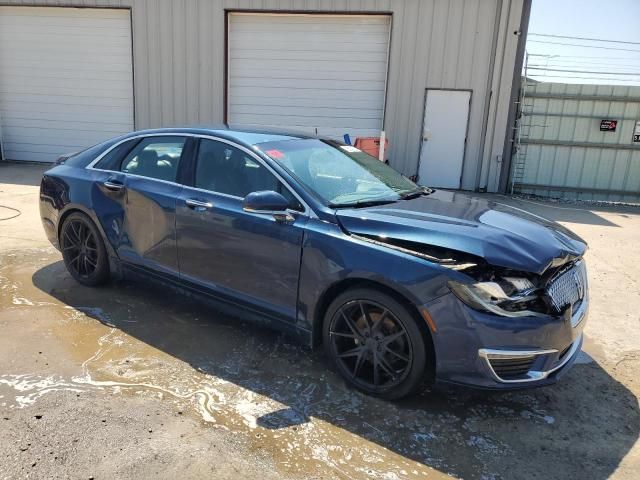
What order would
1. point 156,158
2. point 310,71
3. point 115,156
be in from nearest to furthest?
point 156,158 < point 115,156 < point 310,71

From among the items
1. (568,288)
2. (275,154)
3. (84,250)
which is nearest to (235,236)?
(275,154)

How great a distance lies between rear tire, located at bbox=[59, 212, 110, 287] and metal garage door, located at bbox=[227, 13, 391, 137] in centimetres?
806

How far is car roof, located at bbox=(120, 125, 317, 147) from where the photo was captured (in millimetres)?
3802

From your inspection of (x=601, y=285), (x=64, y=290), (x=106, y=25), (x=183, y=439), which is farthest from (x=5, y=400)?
(x=106, y=25)

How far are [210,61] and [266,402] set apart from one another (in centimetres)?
1056

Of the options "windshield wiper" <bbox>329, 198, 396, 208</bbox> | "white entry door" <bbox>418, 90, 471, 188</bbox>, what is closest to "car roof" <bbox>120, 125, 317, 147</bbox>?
"windshield wiper" <bbox>329, 198, 396, 208</bbox>

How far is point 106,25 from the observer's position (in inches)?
487

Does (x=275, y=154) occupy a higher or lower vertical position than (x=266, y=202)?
higher

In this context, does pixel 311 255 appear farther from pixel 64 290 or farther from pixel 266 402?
pixel 64 290

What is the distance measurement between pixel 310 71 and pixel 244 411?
10.2 metres

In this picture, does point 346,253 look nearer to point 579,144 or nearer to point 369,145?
point 369,145

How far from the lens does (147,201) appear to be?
13.4 feet

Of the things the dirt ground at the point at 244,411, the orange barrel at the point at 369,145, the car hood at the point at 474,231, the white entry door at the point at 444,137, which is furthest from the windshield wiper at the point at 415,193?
the white entry door at the point at 444,137

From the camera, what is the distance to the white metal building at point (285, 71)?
11.1m
